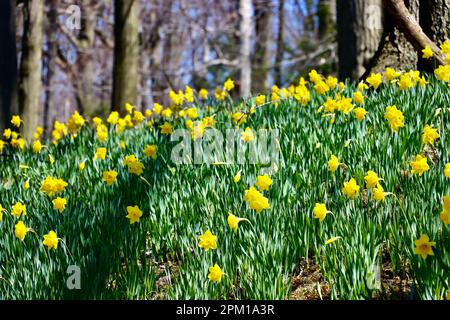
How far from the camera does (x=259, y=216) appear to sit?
9.11ft

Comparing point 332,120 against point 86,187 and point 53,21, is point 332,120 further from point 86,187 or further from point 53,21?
point 53,21

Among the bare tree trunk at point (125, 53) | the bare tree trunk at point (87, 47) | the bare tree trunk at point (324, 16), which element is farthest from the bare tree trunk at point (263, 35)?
the bare tree trunk at point (125, 53)

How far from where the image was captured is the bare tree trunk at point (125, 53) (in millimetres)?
8386

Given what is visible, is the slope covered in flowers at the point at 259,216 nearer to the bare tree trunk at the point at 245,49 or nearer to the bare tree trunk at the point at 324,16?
the bare tree trunk at the point at 245,49

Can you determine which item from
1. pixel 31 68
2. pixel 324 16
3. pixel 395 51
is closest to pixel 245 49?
pixel 324 16

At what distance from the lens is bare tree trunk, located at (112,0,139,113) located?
330 inches

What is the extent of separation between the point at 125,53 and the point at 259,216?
6.12m

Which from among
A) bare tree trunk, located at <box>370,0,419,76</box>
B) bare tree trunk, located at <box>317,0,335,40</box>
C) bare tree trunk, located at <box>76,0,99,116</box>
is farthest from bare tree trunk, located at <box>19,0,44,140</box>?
bare tree trunk, located at <box>317,0,335,40</box>

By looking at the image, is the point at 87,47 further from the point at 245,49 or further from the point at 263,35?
the point at 263,35

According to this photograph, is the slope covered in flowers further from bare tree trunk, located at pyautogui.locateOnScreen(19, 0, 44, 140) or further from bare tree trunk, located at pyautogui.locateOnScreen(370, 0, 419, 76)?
bare tree trunk, located at pyautogui.locateOnScreen(19, 0, 44, 140)

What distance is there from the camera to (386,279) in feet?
9.00

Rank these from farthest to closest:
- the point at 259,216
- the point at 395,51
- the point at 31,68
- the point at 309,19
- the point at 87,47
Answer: the point at 309,19 < the point at 87,47 < the point at 31,68 < the point at 395,51 < the point at 259,216

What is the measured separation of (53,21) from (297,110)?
13370 millimetres

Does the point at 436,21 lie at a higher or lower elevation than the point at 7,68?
lower
